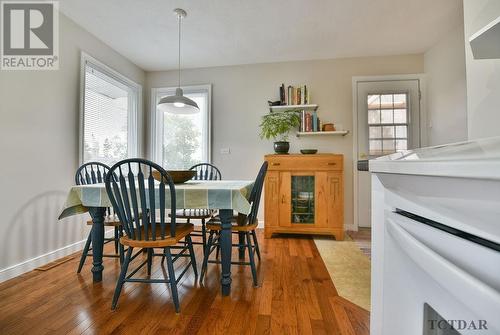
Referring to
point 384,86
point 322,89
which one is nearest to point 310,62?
point 322,89

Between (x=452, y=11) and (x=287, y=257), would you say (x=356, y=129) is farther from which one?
(x=287, y=257)

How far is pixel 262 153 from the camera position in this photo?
366cm

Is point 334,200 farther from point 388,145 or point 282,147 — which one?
point 388,145

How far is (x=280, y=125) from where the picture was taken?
129 inches

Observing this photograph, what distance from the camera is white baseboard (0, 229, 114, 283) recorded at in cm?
198

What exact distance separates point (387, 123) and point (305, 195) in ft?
5.17

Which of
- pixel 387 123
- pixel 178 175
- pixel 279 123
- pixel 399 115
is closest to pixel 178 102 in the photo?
pixel 178 175

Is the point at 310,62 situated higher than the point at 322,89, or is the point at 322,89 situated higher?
the point at 310,62

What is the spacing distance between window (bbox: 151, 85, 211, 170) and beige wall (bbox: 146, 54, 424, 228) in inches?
4.8

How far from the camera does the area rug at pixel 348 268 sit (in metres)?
1.70

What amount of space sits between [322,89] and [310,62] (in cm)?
43

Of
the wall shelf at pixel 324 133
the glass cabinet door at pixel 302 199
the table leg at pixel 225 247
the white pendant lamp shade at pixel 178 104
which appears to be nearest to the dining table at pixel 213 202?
the table leg at pixel 225 247

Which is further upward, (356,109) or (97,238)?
(356,109)

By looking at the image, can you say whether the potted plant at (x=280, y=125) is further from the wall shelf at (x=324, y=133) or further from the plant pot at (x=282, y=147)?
the wall shelf at (x=324, y=133)
